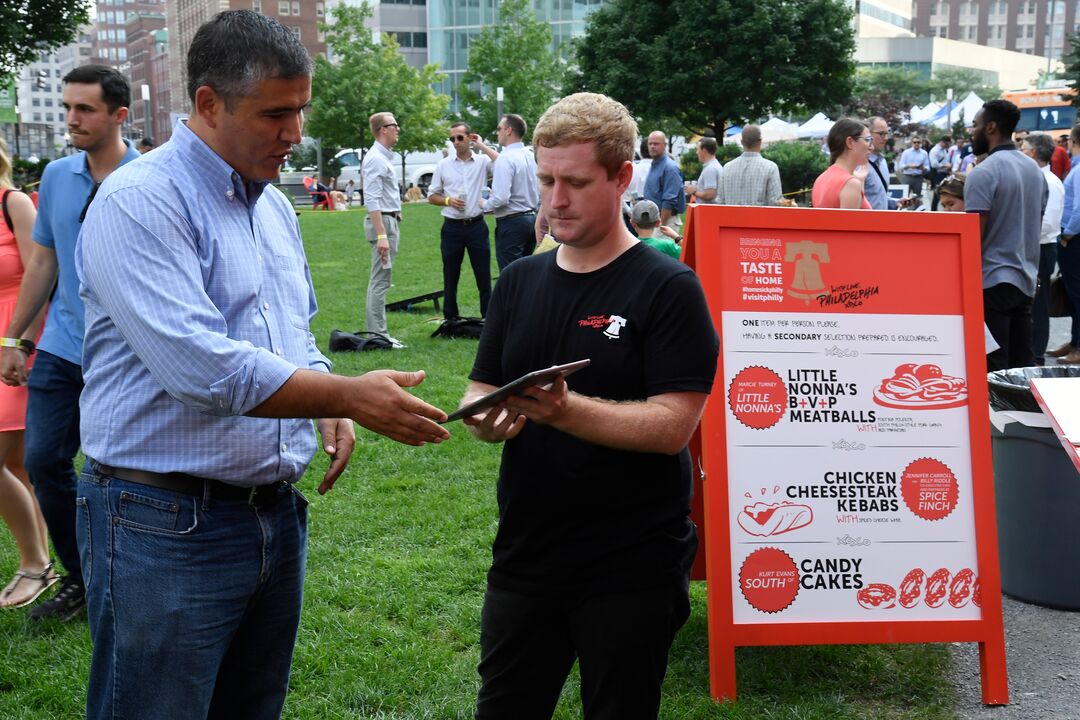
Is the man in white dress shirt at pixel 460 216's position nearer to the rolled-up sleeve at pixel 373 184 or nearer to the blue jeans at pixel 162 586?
the rolled-up sleeve at pixel 373 184

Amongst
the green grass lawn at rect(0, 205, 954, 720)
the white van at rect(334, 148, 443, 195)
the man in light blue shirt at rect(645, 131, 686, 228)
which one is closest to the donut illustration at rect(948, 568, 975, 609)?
the green grass lawn at rect(0, 205, 954, 720)

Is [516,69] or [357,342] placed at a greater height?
[516,69]

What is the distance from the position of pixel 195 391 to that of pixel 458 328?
31.1 ft

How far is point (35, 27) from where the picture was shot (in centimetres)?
3112

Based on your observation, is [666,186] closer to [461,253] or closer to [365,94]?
[461,253]

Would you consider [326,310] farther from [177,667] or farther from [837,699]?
[177,667]

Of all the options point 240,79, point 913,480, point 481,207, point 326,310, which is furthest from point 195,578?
point 326,310

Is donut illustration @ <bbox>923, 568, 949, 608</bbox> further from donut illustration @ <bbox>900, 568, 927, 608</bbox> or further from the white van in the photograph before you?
the white van

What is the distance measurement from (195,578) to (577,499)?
0.87 m

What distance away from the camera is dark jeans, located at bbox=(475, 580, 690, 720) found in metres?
2.53

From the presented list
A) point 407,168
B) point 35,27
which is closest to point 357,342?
point 35,27

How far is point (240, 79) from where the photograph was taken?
2.17 meters

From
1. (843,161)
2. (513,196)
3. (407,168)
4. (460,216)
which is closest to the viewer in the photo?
(843,161)

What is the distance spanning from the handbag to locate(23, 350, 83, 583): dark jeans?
912 centimetres
